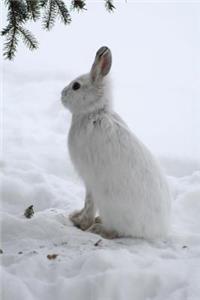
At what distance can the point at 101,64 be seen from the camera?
2963 millimetres

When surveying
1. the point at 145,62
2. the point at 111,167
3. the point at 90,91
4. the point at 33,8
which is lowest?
the point at 111,167

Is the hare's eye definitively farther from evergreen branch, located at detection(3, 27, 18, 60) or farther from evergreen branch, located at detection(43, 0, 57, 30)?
evergreen branch, located at detection(3, 27, 18, 60)

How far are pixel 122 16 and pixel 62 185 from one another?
19.1ft

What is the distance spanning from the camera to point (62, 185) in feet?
12.6

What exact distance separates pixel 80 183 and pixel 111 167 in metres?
1.21

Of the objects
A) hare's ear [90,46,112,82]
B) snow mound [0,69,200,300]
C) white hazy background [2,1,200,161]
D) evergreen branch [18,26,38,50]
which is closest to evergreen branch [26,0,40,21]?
evergreen branch [18,26,38,50]

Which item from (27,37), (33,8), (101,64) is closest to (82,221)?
(101,64)

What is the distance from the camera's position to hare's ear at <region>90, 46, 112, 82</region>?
9.57ft

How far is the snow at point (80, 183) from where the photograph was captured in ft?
7.00

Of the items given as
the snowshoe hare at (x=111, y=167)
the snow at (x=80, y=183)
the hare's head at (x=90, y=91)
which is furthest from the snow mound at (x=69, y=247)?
the hare's head at (x=90, y=91)

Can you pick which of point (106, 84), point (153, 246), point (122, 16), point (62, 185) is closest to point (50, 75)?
point (122, 16)

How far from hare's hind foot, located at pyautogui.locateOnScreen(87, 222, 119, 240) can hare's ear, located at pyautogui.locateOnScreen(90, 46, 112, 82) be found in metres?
0.83

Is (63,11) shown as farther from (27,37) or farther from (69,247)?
(69,247)

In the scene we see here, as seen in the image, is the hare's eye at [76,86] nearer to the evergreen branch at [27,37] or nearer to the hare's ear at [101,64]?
the hare's ear at [101,64]
